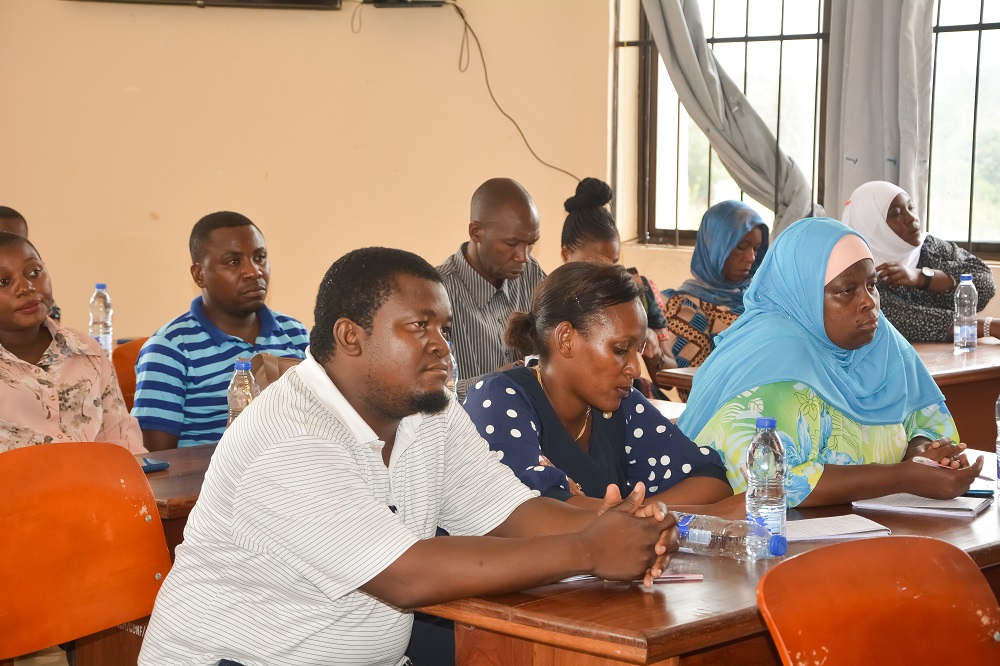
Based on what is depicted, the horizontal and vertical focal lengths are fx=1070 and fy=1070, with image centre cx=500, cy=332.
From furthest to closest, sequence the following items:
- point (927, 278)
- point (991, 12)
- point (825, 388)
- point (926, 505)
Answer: point (991, 12) < point (927, 278) < point (825, 388) < point (926, 505)

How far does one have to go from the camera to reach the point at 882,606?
1.61m

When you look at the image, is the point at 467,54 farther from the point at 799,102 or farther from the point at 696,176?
the point at 799,102

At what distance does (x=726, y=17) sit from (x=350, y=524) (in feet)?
17.6

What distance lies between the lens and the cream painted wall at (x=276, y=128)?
5582mm

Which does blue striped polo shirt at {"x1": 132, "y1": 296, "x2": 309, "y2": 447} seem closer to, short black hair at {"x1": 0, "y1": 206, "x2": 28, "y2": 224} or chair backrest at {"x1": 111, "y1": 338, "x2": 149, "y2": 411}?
chair backrest at {"x1": 111, "y1": 338, "x2": 149, "y2": 411}

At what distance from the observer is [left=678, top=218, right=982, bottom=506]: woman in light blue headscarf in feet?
8.03

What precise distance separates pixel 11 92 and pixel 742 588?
496 centimetres

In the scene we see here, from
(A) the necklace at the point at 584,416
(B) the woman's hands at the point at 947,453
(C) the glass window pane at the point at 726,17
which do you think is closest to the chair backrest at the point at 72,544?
(A) the necklace at the point at 584,416

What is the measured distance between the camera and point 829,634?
155 cm

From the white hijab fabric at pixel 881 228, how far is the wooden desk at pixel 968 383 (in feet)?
1.99

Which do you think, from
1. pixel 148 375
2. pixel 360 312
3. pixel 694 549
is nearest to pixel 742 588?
pixel 694 549

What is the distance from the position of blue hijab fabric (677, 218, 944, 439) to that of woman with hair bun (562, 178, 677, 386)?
1.87m

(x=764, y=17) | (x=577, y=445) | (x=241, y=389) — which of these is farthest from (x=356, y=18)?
(x=577, y=445)

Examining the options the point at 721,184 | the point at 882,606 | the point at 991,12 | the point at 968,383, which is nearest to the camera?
the point at 882,606
